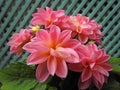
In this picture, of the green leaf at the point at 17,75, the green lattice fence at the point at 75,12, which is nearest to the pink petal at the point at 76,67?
the green leaf at the point at 17,75

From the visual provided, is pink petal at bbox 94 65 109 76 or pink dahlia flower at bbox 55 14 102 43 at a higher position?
pink dahlia flower at bbox 55 14 102 43

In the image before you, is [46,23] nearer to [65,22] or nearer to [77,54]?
[65,22]

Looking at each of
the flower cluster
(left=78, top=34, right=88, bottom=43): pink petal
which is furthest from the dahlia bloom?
(left=78, top=34, right=88, bottom=43): pink petal

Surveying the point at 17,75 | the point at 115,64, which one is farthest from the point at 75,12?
the point at 17,75

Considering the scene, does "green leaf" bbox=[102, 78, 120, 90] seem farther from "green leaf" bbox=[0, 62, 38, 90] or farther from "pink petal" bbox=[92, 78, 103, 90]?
"green leaf" bbox=[0, 62, 38, 90]

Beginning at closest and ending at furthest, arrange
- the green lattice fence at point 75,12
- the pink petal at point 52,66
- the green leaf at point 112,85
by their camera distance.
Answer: the pink petal at point 52,66 < the green leaf at point 112,85 < the green lattice fence at point 75,12

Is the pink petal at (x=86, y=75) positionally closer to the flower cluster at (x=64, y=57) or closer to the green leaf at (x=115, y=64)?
the flower cluster at (x=64, y=57)
